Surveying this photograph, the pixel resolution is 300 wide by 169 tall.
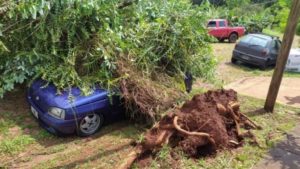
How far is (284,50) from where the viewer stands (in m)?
6.64

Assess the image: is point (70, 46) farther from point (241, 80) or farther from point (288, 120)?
point (241, 80)

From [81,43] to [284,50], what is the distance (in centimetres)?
395

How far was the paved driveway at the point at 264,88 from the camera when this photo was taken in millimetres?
8516

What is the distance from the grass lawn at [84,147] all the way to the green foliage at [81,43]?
25.6 inches

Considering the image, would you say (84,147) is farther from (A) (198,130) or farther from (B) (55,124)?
(A) (198,130)

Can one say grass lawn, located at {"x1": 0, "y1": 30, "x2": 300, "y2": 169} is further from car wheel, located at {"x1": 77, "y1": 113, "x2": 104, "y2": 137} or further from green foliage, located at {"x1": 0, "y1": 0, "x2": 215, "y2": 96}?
green foliage, located at {"x1": 0, "y1": 0, "x2": 215, "y2": 96}

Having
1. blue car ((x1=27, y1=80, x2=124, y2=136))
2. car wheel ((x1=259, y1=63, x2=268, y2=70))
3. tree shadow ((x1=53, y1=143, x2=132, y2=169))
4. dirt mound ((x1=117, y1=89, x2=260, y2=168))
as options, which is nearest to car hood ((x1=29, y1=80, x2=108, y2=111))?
blue car ((x1=27, y1=80, x2=124, y2=136))

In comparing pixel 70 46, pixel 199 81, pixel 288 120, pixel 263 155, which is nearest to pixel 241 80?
pixel 199 81

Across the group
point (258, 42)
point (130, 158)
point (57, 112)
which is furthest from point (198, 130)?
point (258, 42)

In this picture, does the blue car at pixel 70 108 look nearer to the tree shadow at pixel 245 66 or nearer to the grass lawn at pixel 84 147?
the grass lawn at pixel 84 147

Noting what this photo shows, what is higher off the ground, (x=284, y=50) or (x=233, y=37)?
(x=284, y=50)

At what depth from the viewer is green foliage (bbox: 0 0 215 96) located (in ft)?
18.6

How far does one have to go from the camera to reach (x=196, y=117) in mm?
5184

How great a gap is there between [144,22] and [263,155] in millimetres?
3483
